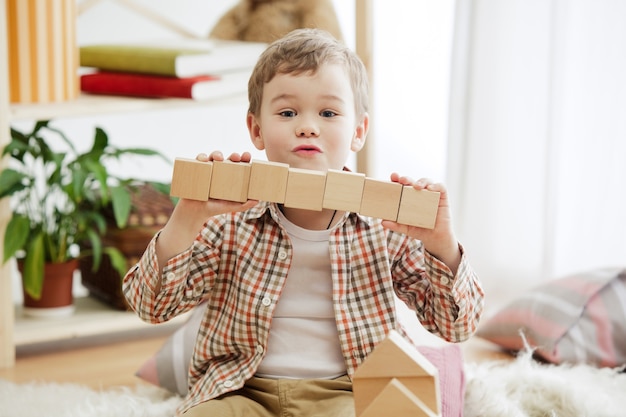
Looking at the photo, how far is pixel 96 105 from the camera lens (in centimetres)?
206

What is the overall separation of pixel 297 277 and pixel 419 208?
0.84ft

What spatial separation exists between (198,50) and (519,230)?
0.89 m

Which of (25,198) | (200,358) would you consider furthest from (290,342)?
(25,198)

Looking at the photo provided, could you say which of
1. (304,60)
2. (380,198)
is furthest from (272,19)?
(380,198)

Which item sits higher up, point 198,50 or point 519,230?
point 198,50

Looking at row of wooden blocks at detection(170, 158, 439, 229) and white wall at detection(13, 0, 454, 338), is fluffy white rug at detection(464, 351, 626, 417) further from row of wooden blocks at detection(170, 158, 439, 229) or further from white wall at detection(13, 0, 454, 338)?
white wall at detection(13, 0, 454, 338)

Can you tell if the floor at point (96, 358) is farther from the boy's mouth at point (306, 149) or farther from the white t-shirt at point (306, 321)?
the boy's mouth at point (306, 149)

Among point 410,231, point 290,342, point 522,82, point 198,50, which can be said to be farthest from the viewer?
point 522,82

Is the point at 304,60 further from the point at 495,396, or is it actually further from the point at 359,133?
the point at 495,396

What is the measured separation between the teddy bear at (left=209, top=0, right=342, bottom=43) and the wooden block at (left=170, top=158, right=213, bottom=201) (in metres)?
1.14

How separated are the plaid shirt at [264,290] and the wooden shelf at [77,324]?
0.75 m

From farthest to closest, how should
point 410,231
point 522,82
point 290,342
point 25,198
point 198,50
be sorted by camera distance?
point 522,82
point 198,50
point 25,198
point 290,342
point 410,231

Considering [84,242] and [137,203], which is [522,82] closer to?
[137,203]

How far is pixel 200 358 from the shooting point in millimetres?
1357
